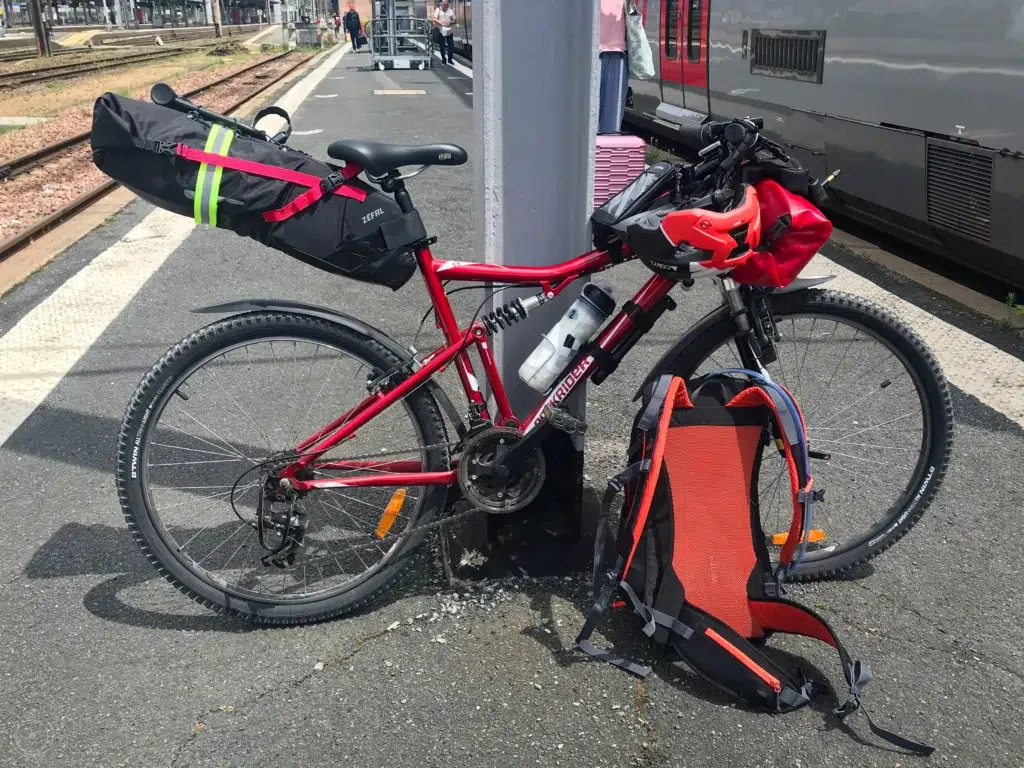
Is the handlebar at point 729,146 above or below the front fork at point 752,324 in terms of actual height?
above

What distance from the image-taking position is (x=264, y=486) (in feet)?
8.87

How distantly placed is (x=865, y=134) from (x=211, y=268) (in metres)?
4.53

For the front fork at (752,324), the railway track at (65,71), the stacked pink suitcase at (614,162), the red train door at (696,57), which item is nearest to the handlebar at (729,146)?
the front fork at (752,324)

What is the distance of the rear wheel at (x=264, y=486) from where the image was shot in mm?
2521

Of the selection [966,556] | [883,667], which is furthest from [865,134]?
[883,667]

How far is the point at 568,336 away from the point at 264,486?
3.33ft

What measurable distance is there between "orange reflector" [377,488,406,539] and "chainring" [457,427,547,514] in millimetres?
223

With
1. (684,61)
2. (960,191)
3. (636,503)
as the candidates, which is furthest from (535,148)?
(684,61)

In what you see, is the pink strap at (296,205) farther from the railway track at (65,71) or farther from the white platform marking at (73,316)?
the railway track at (65,71)

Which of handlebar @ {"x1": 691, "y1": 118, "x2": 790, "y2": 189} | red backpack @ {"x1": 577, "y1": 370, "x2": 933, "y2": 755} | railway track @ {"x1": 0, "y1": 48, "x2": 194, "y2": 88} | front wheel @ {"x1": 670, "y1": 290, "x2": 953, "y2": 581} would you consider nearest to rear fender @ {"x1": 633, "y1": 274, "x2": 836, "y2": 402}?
front wheel @ {"x1": 670, "y1": 290, "x2": 953, "y2": 581}

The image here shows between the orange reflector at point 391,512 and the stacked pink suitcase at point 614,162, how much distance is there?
15.2 feet

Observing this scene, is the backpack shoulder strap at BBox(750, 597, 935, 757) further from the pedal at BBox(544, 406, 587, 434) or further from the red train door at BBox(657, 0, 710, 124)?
the red train door at BBox(657, 0, 710, 124)

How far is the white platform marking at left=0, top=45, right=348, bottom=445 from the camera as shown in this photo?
4348mm

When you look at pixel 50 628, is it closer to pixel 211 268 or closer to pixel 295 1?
pixel 211 268
